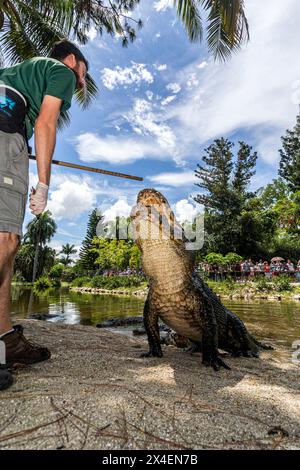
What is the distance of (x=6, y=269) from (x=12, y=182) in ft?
2.00

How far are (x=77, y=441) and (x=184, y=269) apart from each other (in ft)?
6.43

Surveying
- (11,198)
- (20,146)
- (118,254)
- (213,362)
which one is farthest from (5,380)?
(118,254)

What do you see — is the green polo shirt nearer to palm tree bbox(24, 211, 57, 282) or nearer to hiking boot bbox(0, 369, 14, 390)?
hiking boot bbox(0, 369, 14, 390)

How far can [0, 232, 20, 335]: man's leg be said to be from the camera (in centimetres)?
193

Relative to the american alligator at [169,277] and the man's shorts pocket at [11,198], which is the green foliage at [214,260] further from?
the man's shorts pocket at [11,198]

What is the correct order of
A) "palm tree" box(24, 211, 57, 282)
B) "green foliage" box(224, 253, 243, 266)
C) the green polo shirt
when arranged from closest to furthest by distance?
the green polo shirt → "green foliage" box(224, 253, 243, 266) → "palm tree" box(24, 211, 57, 282)

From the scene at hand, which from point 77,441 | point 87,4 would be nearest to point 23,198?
point 77,441

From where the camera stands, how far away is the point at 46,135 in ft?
6.77

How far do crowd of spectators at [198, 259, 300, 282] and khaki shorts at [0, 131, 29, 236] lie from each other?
20094mm

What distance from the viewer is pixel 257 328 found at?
21.9 feet

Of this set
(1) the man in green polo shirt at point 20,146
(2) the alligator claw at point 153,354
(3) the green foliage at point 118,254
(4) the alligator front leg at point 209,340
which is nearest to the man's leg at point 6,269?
(1) the man in green polo shirt at point 20,146

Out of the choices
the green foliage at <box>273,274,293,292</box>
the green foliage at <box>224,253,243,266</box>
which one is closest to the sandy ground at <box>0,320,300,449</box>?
the green foliage at <box>273,274,293,292</box>

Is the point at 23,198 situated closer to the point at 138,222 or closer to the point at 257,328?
the point at 138,222

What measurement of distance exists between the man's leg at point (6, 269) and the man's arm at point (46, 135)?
1.52 feet
